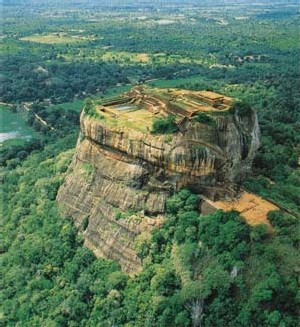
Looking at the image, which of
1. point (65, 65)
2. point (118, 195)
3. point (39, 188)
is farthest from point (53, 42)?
point (118, 195)

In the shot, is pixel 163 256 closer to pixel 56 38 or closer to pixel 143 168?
pixel 143 168

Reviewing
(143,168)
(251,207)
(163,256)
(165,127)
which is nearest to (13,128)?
(143,168)

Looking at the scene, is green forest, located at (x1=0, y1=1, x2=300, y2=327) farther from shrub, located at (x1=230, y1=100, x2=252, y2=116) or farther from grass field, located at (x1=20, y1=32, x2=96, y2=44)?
grass field, located at (x1=20, y1=32, x2=96, y2=44)

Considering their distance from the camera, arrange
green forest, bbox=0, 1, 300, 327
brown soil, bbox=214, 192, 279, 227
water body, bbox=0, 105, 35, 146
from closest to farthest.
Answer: green forest, bbox=0, 1, 300, 327 → brown soil, bbox=214, 192, 279, 227 → water body, bbox=0, 105, 35, 146

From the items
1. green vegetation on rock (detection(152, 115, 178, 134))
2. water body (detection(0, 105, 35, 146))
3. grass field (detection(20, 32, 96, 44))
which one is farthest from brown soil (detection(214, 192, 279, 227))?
grass field (detection(20, 32, 96, 44))

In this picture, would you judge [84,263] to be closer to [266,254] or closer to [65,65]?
[266,254]

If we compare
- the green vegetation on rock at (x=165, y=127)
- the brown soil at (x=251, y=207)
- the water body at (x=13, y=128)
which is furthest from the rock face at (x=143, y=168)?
the water body at (x=13, y=128)
